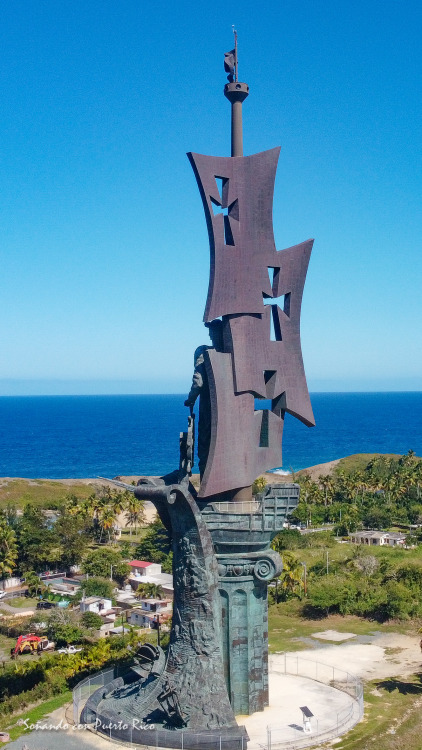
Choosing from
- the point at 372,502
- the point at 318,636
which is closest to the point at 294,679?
the point at 318,636

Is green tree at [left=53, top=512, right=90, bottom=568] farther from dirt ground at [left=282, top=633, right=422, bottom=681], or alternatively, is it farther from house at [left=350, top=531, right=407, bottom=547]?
dirt ground at [left=282, top=633, right=422, bottom=681]

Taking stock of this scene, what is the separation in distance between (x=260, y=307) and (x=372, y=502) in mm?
52374

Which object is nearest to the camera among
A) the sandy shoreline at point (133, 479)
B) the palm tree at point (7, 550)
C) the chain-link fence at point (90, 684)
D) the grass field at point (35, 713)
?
the grass field at point (35, 713)

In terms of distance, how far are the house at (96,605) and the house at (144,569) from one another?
6224 millimetres

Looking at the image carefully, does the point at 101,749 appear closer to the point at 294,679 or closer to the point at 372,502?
the point at 294,679

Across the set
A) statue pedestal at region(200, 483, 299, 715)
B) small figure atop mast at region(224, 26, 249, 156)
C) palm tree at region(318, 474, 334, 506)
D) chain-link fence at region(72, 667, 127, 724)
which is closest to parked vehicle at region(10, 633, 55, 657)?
chain-link fence at region(72, 667, 127, 724)

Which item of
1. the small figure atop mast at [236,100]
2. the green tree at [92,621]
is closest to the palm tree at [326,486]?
the green tree at [92,621]

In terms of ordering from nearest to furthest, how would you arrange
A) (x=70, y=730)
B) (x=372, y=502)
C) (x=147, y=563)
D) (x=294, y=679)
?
(x=70, y=730) → (x=294, y=679) → (x=147, y=563) → (x=372, y=502)

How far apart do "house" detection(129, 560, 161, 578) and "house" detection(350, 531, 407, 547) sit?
18.3 m

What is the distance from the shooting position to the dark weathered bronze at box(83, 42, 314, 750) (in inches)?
830

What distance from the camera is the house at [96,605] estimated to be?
40.8 meters

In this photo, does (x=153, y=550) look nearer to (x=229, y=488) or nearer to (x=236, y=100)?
(x=229, y=488)

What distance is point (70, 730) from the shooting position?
2175 centimetres

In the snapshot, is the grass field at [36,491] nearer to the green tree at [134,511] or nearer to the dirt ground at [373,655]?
the green tree at [134,511]
